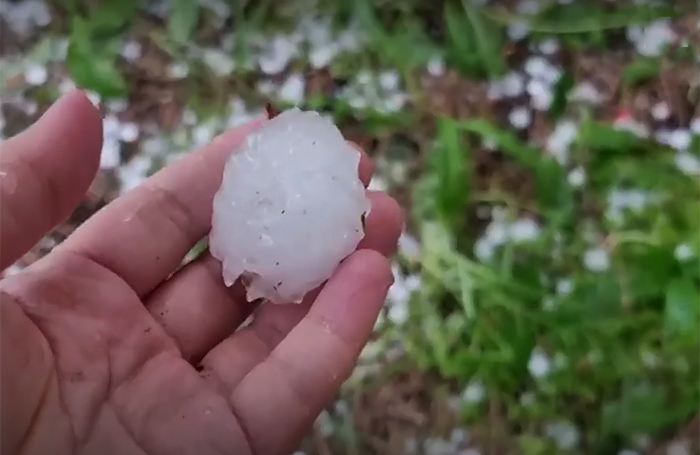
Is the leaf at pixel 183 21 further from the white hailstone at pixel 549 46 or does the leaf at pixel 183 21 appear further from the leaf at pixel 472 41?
the white hailstone at pixel 549 46

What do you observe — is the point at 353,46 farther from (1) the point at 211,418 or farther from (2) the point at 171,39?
(1) the point at 211,418

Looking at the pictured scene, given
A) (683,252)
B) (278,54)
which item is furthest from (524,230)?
(278,54)

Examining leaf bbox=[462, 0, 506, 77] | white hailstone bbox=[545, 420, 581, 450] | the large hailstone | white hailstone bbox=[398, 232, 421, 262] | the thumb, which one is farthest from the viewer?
leaf bbox=[462, 0, 506, 77]

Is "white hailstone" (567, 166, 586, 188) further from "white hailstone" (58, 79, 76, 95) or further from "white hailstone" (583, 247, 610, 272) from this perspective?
"white hailstone" (58, 79, 76, 95)

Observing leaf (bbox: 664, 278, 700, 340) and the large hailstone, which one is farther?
leaf (bbox: 664, 278, 700, 340)

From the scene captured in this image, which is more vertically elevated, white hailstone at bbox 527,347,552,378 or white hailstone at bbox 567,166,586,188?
white hailstone at bbox 567,166,586,188

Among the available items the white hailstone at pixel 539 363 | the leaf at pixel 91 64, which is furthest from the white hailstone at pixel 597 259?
the leaf at pixel 91 64

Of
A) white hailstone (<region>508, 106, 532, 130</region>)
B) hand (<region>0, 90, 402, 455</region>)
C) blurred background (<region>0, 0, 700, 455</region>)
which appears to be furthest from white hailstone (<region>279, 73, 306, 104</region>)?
hand (<region>0, 90, 402, 455</region>)
